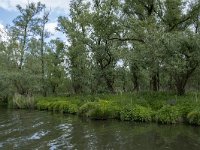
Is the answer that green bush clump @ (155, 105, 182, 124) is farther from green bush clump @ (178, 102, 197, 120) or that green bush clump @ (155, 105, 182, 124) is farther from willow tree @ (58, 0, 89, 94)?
willow tree @ (58, 0, 89, 94)

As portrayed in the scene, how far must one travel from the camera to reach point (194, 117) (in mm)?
22391

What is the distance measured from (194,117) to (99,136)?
694cm

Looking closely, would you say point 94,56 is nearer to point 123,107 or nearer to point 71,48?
point 71,48

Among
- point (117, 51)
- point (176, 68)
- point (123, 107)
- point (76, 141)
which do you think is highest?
point (117, 51)

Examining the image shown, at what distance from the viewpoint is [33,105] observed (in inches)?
1676

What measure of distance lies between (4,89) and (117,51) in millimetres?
20796

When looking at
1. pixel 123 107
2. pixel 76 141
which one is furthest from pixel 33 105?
pixel 76 141

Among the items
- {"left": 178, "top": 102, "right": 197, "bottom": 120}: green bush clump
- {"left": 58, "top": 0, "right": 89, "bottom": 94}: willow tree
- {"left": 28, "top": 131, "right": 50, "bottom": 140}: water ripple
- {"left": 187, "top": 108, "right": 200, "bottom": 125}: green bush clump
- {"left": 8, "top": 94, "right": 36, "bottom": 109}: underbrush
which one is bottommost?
{"left": 28, "top": 131, "right": 50, "bottom": 140}: water ripple

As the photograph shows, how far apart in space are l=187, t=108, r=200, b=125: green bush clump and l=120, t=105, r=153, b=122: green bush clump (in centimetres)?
312

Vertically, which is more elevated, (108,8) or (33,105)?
(108,8)

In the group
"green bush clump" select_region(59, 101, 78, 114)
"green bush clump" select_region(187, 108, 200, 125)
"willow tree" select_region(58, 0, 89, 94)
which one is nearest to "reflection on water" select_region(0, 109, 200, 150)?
"green bush clump" select_region(187, 108, 200, 125)

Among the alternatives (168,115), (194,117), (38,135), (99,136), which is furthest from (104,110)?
(194,117)

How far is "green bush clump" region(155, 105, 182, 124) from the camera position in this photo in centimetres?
2331

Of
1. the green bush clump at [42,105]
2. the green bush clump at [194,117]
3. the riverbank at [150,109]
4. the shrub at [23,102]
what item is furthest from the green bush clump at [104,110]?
the shrub at [23,102]
